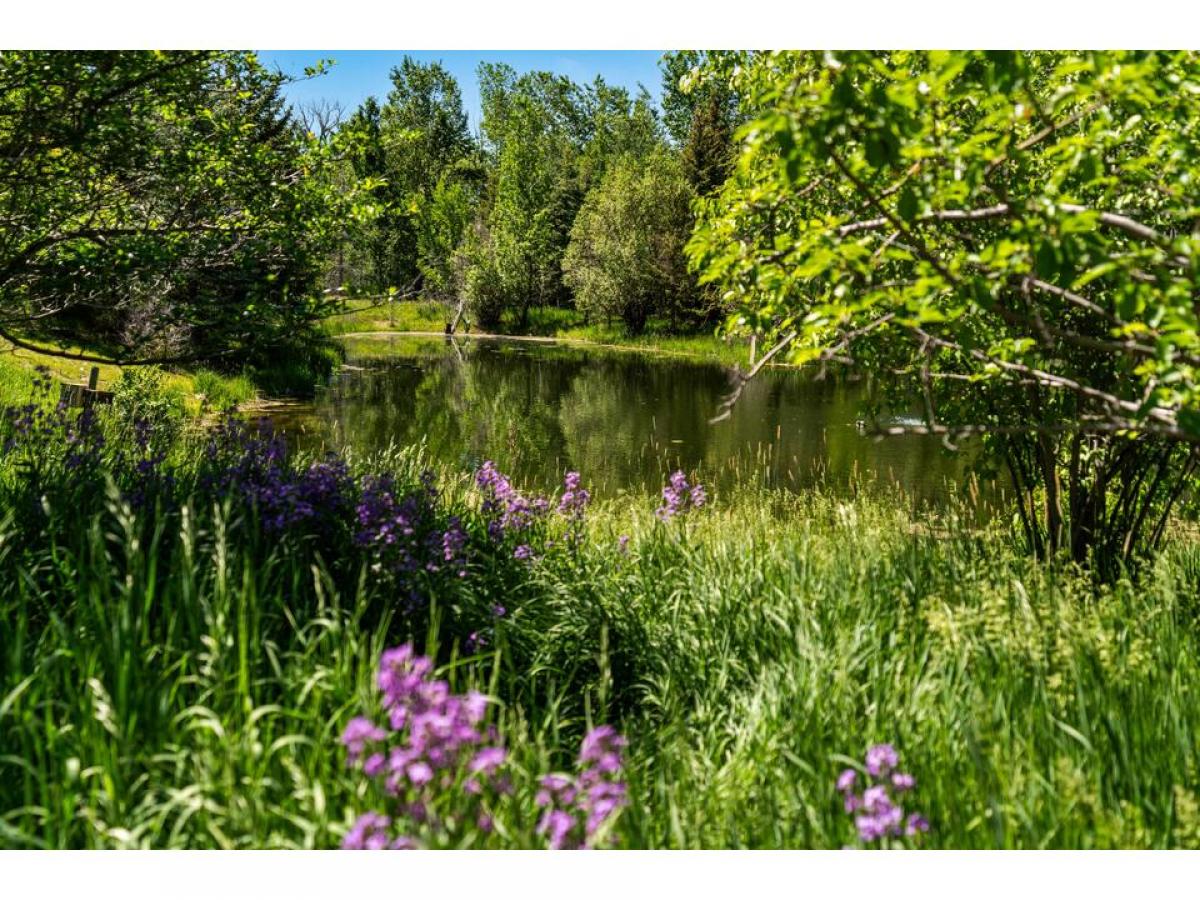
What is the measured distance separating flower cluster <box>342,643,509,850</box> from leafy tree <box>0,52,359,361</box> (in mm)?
4988

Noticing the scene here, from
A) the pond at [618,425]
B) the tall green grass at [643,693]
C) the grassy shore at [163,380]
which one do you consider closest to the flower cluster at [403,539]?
the tall green grass at [643,693]

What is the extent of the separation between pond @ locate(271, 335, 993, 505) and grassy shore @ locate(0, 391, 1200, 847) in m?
3.69

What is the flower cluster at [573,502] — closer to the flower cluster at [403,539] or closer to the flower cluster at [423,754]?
the flower cluster at [403,539]

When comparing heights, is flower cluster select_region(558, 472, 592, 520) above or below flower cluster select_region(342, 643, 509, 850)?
above

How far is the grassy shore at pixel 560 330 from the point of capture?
4062 cm

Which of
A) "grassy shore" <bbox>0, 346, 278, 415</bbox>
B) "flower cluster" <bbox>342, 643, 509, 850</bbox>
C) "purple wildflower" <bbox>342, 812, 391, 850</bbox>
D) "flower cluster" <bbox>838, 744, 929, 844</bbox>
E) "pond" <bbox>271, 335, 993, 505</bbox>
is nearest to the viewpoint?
"purple wildflower" <bbox>342, 812, 391, 850</bbox>

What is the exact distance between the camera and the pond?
15.9 m

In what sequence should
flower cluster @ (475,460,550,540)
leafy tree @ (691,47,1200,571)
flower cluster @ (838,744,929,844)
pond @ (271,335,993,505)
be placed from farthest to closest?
1. pond @ (271,335,993,505)
2. flower cluster @ (475,460,550,540)
3. leafy tree @ (691,47,1200,571)
4. flower cluster @ (838,744,929,844)

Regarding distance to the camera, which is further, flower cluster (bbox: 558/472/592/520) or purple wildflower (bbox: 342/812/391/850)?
flower cluster (bbox: 558/472/592/520)

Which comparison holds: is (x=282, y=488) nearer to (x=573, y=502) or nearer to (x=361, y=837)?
(x=573, y=502)

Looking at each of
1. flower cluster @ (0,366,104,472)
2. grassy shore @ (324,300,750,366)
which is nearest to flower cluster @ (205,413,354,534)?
flower cluster @ (0,366,104,472)

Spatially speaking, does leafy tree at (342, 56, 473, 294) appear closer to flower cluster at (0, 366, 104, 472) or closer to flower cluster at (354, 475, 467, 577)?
flower cluster at (0, 366, 104, 472)

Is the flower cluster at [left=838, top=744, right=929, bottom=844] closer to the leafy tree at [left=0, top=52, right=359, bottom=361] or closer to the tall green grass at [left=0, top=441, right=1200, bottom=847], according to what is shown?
the tall green grass at [left=0, top=441, right=1200, bottom=847]

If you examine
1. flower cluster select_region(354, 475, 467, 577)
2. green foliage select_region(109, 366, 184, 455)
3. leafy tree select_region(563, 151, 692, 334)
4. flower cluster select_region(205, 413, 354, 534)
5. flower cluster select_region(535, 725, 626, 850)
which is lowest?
flower cluster select_region(535, 725, 626, 850)
